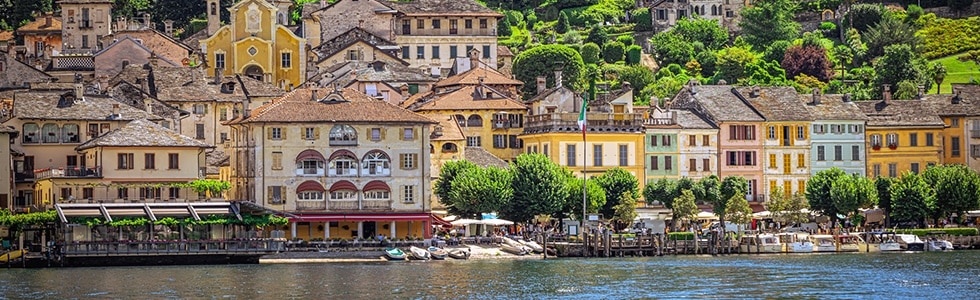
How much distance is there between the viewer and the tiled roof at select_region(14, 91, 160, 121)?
136 m

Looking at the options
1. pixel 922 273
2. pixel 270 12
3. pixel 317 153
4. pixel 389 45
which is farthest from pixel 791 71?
pixel 922 273

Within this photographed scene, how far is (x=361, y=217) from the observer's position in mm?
134125

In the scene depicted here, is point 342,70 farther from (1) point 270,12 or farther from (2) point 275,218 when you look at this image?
(2) point 275,218

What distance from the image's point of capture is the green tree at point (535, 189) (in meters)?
137

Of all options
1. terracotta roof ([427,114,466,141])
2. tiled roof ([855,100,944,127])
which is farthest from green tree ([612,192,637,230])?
tiled roof ([855,100,944,127])

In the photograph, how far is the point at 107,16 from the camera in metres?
184

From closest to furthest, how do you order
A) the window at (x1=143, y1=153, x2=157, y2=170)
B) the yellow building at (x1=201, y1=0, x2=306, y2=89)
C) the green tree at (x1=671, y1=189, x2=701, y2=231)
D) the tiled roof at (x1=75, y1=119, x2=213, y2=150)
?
the tiled roof at (x1=75, y1=119, x2=213, y2=150) < the window at (x1=143, y1=153, x2=157, y2=170) < the green tree at (x1=671, y1=189, x2=701, y2=231) < the yellow building at (x1=201, y1=0, x2=306, y2=89)

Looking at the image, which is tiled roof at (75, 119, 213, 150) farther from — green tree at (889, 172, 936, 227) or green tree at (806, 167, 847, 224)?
green tree at (889, 172, 936, 227)

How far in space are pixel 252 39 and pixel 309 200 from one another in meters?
34.7

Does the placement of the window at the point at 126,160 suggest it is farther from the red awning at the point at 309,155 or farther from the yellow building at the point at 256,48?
the yellow building at the point at 256,48

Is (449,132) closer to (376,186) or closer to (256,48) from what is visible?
(376,186)

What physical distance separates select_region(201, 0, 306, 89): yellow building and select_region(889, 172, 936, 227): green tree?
44.5 metres

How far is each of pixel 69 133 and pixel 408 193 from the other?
19.1 m

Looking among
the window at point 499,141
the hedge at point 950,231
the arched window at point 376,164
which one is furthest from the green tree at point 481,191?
the hedge at point 950,231
